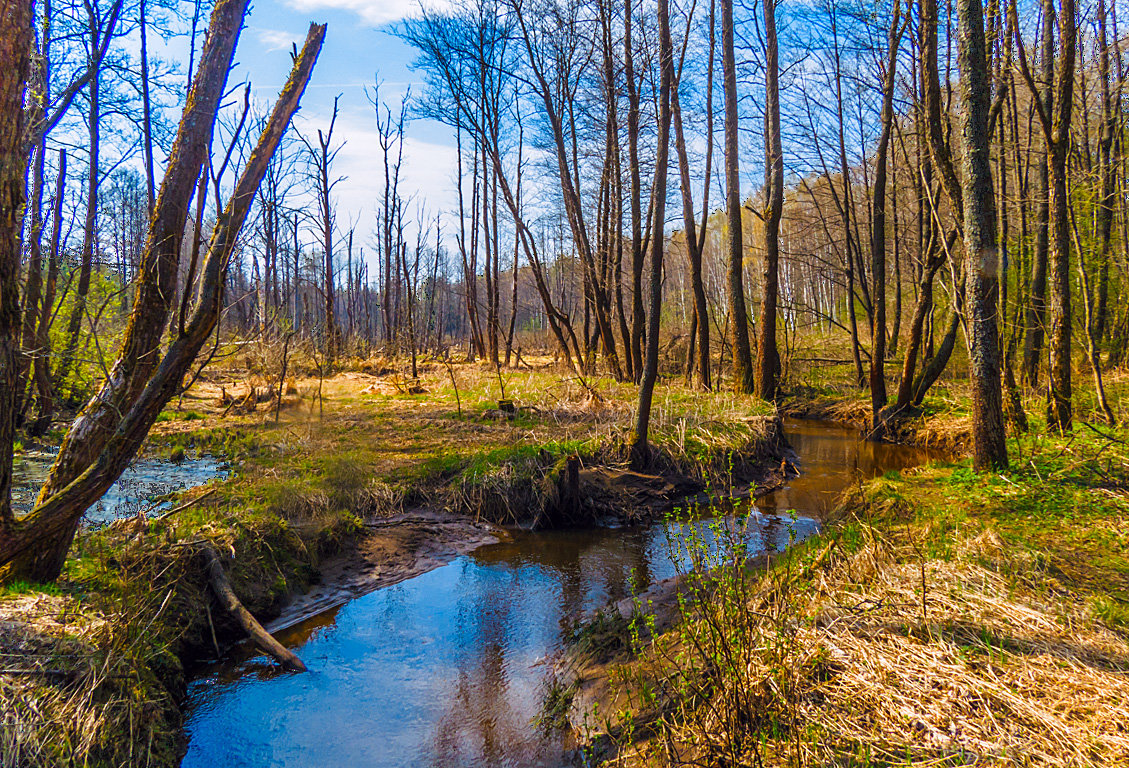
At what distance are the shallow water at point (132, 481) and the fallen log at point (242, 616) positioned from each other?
87 cm

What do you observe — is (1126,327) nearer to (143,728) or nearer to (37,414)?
(143,728)

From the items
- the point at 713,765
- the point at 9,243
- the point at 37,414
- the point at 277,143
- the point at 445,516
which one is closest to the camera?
the point at 713,765

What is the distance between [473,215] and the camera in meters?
25.7

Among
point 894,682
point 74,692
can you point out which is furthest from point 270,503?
point 894,682

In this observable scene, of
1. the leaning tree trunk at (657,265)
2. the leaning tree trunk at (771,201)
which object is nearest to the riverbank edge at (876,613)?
the leaning tree trunk at (657,265)

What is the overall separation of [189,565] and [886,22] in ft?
46.3

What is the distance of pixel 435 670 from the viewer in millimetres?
4258

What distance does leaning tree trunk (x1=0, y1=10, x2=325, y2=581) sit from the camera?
344 centimetres

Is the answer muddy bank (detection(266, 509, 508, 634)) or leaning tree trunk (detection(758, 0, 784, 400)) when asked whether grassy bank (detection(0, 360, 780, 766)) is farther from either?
leaning tree trunk (detection(758, 0, 784, 400))

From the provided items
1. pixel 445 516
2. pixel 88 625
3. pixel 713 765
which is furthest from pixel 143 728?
pixel 445 516

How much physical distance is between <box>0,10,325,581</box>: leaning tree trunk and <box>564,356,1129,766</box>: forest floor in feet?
10.1

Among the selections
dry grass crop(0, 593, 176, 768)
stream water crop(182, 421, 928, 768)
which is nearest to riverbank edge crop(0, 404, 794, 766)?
dry grass crop(0, 593, 176, 768)

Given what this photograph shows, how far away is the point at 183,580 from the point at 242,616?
0.53m

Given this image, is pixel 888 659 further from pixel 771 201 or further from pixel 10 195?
pixel 771 201
